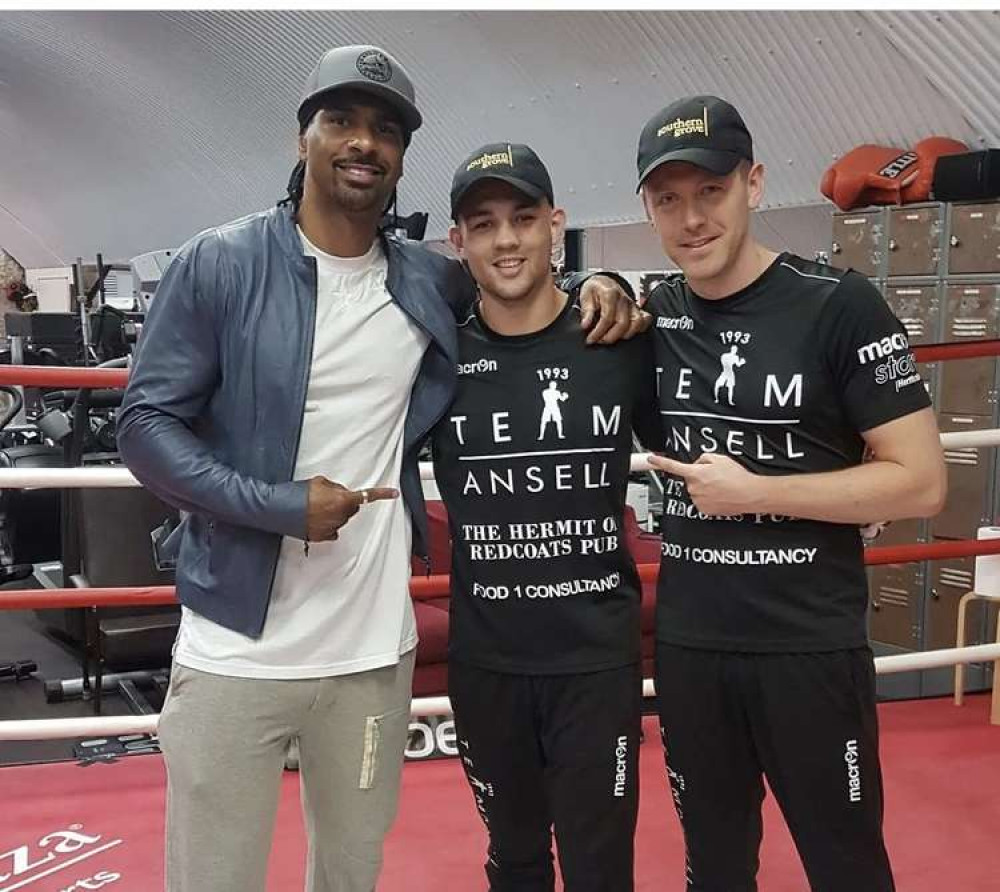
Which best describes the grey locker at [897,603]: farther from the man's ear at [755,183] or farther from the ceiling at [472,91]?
the man's ear at [755,183]

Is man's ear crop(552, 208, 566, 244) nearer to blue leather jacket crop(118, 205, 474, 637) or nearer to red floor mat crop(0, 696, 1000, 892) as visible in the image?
blue leather jacket crop(118, 205, 474, 637)

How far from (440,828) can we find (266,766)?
1061 mm

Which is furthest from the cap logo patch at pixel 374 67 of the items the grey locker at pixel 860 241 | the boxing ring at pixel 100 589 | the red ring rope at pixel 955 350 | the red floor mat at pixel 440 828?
the grey locker at pixel 860 241

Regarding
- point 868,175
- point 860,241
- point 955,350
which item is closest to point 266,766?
point 955,350

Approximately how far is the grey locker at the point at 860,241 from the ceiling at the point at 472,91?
70 centimetres

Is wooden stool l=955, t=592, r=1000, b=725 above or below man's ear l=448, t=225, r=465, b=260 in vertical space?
below

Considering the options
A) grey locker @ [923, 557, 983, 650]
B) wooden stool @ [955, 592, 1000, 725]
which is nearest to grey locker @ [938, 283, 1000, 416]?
grey locker @ [923, 557, 983, 650]

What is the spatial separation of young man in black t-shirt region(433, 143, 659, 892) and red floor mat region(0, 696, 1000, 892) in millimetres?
713

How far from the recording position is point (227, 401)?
5.21ft

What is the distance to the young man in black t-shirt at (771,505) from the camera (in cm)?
151

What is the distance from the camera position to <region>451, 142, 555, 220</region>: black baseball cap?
1680mm

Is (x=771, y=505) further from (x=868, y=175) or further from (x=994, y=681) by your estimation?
(x=868, y=175)

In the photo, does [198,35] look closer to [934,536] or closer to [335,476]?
[934,536]

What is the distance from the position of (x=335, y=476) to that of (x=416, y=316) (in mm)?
285
